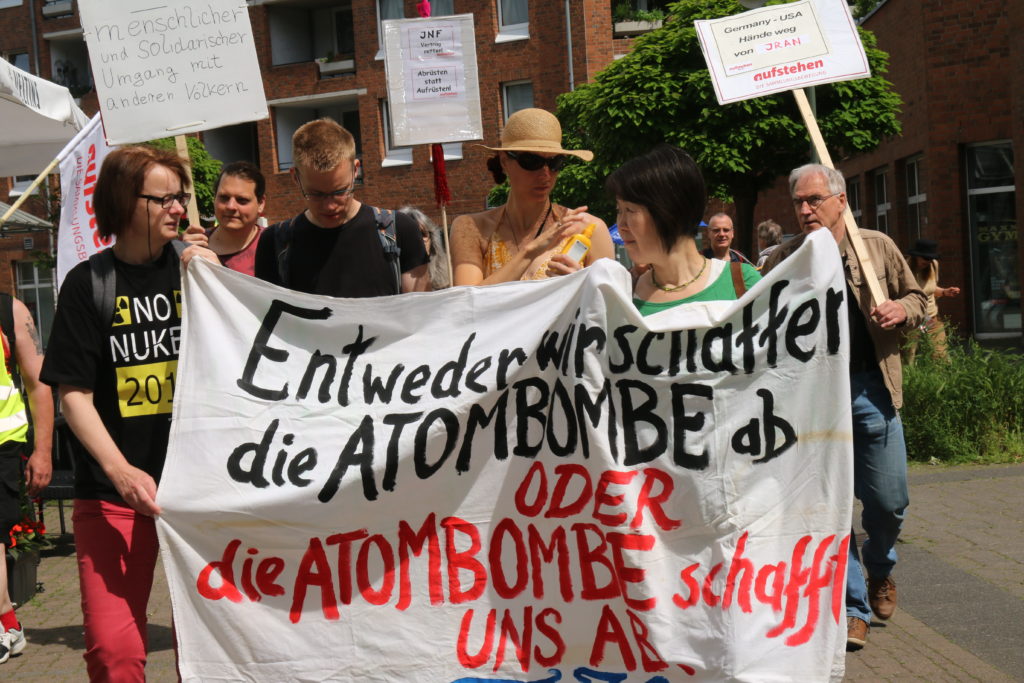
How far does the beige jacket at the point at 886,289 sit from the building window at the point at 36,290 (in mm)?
39150

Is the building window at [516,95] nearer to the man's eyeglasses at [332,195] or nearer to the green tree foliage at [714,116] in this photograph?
the green tree foliage at [714,116]

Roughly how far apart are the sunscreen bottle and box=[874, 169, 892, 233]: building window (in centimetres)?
2109

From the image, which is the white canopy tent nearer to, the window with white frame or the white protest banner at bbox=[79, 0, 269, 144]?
the white protest banner at bbox=[79, 0, 269, 144]

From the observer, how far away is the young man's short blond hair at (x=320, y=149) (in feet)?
13.2

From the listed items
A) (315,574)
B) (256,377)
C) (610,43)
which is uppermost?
(610,43)

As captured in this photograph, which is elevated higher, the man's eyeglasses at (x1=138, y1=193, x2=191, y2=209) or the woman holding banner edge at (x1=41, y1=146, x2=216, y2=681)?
the man's eyeglasses at (x1=138, y1=193, x2=191, y2=209)

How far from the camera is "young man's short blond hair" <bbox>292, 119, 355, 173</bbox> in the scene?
13.2 feet

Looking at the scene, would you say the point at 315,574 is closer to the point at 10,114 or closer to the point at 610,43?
the point at 10,114

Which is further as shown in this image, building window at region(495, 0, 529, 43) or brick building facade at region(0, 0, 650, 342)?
building window at region(495, 0, 529, 43)

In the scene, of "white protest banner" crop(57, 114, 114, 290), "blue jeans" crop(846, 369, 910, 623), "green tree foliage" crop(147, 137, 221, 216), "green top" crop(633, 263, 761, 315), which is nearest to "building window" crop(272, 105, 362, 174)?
"green tree foliage" crop(147, 137, 221, 216)

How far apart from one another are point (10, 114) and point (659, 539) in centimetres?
783

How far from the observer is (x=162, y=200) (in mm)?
3857

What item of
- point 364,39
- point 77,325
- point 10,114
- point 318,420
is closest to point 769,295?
point 318,420

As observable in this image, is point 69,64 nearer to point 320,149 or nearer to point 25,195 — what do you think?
point 25,195
